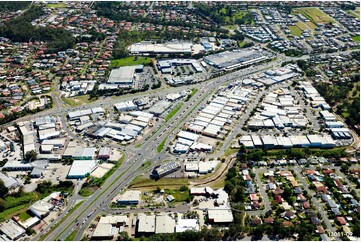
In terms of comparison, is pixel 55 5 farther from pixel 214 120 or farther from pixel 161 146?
pixel 161 146

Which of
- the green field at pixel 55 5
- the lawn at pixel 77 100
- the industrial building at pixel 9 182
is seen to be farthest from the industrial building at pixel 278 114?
the green field at pixel 55 5

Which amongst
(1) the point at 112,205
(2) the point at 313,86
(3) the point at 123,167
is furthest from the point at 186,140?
(2) the point at 313,86

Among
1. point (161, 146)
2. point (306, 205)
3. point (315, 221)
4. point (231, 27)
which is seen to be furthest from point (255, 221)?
point (231, 27)

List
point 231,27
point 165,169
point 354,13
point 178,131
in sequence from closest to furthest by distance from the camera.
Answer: point 165,169
point 178,131
point 231,27
point 354,13

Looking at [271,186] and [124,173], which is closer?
[271,186]

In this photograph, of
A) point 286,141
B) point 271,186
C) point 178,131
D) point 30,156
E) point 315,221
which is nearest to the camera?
point 315,221

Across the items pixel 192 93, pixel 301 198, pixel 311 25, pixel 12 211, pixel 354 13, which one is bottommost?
pixel 12 211

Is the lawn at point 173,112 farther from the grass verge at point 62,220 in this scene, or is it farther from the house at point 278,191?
the house at point 278,191

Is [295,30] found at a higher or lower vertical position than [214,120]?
higher
